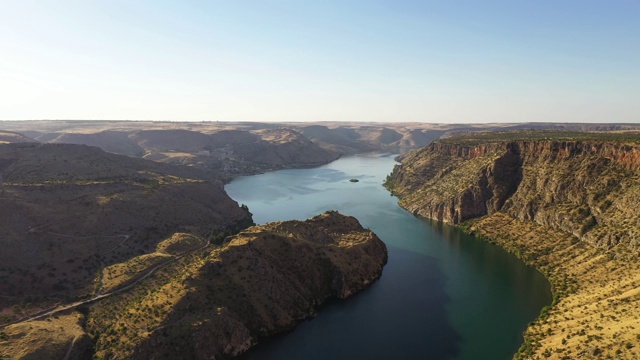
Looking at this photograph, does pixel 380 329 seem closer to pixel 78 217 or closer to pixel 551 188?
pixel 551 188

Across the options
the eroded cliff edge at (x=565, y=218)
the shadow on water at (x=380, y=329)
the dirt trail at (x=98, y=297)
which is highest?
the eroded cliff edge at (x=565, y=218)

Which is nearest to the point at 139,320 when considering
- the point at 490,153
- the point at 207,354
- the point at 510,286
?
the point at 207,354

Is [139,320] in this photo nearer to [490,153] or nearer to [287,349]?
[287,349]

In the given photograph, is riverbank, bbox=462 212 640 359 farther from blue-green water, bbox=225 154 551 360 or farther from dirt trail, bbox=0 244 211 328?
dirt trail, bbox=0 244 211 328

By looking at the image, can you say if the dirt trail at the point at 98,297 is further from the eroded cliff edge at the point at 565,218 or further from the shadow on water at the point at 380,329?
the eroded cliff edge at the point at 565,218

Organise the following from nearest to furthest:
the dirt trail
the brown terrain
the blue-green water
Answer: the brown terrain
the blue-green water
the dirt trail

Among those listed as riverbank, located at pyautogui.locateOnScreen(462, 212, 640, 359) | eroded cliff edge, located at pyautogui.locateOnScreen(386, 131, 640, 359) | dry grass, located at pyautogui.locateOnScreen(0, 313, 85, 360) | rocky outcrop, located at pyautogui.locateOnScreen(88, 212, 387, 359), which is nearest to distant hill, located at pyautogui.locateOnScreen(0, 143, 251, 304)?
dry grass, located at pyautogui.locateOnScreen(0, 313, 85, 360)

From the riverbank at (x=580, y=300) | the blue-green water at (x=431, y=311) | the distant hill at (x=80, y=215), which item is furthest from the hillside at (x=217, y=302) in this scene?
the riverbank at (x=580, y=300)
